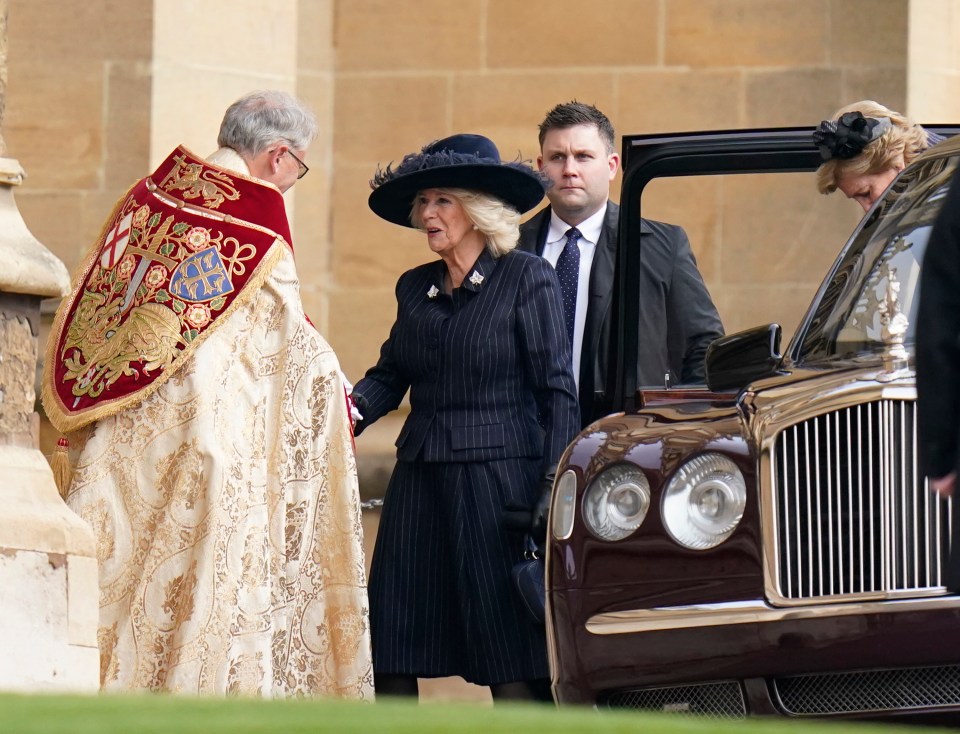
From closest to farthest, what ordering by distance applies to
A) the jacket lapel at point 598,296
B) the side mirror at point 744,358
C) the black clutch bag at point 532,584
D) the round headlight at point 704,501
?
the round headlight at point 704,501
the side mirror at point 744,358
the black clutch bag at point 532,584
the jacket lapel at point 598,296

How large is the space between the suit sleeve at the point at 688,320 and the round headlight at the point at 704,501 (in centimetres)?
192

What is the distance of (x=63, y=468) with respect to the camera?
5527 mm

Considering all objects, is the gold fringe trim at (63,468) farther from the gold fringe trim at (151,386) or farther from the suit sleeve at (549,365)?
the suit sleeve at (549,365)

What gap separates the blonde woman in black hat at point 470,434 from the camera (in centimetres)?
562

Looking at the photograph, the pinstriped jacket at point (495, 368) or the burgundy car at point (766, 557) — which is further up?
the pinstriped jacket at point (495, 368)

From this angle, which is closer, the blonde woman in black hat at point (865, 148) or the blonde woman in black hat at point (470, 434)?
the blonde woman in black hat at point (865, 148)

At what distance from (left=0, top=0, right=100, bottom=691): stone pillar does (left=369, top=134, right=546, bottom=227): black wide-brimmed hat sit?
45.4 inches

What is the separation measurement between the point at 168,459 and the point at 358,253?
443 cm

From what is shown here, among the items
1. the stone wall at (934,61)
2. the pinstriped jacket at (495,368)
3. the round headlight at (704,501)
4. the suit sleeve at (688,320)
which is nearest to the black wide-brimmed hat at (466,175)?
the pinstriped jacket at (495,368)

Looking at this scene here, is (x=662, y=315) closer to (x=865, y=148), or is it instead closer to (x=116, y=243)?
(x=865, y=148)

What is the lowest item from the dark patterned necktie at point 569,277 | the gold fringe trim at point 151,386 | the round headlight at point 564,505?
the round headlight at point 564,505

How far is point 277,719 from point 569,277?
5.33 metres

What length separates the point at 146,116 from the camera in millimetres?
8398

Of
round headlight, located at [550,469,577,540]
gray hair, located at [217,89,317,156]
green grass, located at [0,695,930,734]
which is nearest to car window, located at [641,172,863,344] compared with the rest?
gray hair, located at [217,89,317,156]
